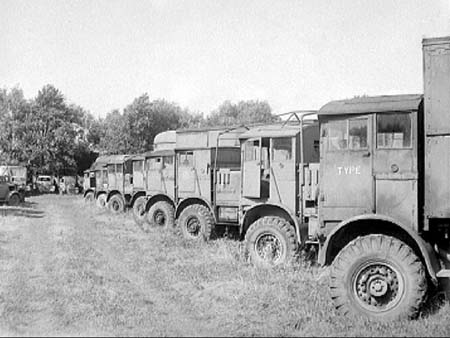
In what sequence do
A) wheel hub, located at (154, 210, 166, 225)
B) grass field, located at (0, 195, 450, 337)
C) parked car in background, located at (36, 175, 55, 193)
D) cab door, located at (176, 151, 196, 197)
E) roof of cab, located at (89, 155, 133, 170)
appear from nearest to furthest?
1. grass field, located at (0, 195, 450, 337)
2. cab door, located at (176, 151, 196, 197)
3. wheel hub, located at (154, 210, 166, 225)
4. roof of cab, located at (89, 155, 133, 170)
5. parked car in background, located at (36, 175, 55, 193)

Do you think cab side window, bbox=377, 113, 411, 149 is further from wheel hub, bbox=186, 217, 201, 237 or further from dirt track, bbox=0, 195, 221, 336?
wheel hub, bbox=186, 217, 201, 237

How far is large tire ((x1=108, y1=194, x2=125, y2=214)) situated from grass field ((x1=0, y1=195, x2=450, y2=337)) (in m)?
11.6

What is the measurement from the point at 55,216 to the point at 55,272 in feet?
46.9

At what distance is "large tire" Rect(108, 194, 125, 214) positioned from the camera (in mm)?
25391

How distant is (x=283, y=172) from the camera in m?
12.3

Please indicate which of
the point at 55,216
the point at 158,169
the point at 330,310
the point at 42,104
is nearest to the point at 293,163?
Result: the point at 330,310

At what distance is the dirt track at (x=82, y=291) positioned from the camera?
666 cm

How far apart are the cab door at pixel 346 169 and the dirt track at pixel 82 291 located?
2455 millimetres

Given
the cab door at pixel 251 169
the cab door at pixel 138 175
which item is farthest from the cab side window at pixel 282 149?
the cab door at pixel 138 175

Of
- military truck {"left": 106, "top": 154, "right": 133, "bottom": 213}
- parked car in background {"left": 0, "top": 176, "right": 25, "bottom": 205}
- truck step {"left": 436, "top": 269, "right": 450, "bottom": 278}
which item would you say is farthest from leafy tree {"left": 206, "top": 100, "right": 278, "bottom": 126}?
truck step {"left": 436, "top": 269, "right": 450, "bottom": 278}

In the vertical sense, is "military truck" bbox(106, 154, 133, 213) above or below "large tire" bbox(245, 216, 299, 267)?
above

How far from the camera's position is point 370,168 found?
743 cm

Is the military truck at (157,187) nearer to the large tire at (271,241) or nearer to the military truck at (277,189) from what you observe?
the military truck at (277,189)

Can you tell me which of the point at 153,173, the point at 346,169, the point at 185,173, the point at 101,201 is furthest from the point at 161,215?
the point at 346,169
